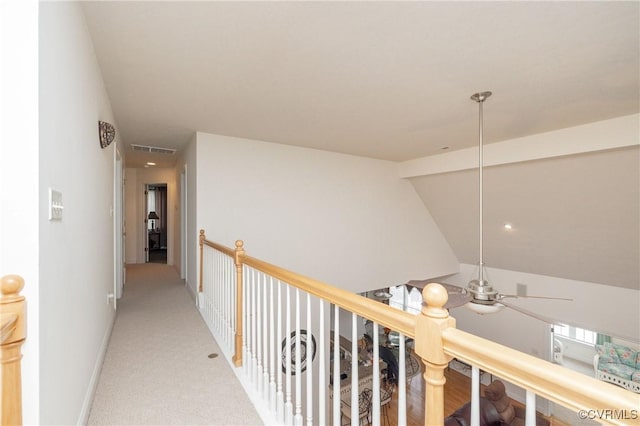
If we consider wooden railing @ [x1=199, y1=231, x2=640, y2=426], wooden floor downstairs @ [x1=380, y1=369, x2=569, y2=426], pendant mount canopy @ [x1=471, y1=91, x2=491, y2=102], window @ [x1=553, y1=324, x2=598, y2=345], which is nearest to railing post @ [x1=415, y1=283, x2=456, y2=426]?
wooden railing @ [x1=199, y1=231, x2=640, y2=426]

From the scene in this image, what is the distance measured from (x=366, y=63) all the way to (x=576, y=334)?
7334 millimetres

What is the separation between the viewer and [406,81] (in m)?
2.41

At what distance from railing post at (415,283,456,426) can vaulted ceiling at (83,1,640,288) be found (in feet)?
5.13

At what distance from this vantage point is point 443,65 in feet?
7.09

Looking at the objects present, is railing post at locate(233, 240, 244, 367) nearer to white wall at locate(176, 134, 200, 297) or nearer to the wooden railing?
the wooden railing

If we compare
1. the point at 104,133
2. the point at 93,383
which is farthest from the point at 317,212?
the point at 93,383

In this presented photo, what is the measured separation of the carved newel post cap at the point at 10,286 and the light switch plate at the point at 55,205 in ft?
1.23

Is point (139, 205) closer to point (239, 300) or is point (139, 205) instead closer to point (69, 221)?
point (239, 300)

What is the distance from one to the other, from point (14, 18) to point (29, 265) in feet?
2.71

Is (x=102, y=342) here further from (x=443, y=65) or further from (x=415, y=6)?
(x=443, y=65)

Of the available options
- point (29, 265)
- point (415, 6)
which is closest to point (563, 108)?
point (415, 6)

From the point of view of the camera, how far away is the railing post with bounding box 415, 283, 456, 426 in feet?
2.54

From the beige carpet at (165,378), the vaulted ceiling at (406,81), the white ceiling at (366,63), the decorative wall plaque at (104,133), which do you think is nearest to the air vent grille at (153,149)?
the vaulted ceiling at (406,81)

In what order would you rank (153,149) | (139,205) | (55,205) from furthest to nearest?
(139,205)
(153,149)
(55,205)
